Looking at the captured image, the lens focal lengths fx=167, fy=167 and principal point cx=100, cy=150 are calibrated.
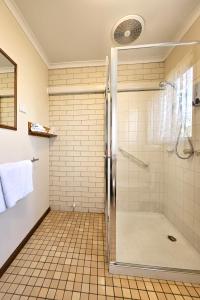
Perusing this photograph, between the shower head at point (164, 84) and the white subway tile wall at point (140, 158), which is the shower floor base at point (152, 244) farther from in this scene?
the shower head at point (164, 84)

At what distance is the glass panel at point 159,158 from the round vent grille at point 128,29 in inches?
7.9

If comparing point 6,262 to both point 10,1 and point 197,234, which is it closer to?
point 197,234

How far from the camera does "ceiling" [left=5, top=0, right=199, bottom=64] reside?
162cm

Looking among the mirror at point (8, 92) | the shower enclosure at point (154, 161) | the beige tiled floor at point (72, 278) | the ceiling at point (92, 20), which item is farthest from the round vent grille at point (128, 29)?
the beige tiled floor at point (72, 278)

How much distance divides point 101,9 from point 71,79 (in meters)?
1.17

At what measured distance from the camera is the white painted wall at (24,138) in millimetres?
1552

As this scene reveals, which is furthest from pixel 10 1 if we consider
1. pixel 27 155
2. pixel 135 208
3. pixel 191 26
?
pixel 135 208

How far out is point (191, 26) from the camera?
1.83 metres

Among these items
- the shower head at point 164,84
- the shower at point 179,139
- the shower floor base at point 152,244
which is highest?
the shower head at point 164,84

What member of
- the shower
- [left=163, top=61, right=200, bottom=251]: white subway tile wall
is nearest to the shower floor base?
[left=163, top=61, right=200, bottom=251]: white subway tile wall

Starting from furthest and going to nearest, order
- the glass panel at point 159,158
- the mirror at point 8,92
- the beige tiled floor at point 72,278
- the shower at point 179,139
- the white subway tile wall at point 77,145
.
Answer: the white subway tile wall at point 77,145
the shower at point 179,139
the glass panel at point 159,158
the mirror at point 8,92
the beige tiled floor at point 72,278

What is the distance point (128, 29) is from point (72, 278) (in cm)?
253

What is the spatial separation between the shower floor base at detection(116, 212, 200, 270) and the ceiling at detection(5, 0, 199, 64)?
7.24ft

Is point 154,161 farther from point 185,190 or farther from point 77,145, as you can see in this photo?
point 77,145
